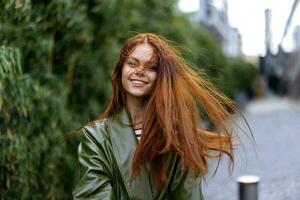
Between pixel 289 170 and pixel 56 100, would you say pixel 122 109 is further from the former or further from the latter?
pixel 289 170

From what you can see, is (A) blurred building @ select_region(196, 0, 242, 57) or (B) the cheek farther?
(A) blurred building @ select_region(196, 0, 242, 57)

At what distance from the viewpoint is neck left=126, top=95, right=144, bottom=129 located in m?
1.74

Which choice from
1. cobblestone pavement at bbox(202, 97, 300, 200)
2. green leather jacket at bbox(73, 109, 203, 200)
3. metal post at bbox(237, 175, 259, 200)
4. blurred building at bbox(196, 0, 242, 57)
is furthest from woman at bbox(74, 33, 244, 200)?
blurred building at bbox(196, 0, 242, 57)

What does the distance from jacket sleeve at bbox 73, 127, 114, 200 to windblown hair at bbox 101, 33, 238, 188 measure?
11 centimetres

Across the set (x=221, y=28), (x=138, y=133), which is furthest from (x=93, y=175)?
(x=221, y=28)

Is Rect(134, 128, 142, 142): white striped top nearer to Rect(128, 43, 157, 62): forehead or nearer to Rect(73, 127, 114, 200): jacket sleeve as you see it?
Rect(73, 127, 114, 200): jacket sleeve

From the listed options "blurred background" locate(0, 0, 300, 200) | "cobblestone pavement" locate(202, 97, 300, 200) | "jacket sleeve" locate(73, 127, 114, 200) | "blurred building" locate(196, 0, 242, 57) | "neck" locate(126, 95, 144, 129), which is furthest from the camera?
"blurred building" locate(196, 0, 242, 57)

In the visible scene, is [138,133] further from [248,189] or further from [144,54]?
[248,189]

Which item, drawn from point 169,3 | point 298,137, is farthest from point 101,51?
point 298,137

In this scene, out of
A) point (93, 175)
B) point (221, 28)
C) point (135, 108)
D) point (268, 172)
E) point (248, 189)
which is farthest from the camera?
point (221, 28)

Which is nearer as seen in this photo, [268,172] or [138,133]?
[138,133]

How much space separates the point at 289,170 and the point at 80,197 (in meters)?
5.07

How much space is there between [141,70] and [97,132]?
0.87 feet

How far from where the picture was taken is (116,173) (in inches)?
64.4
